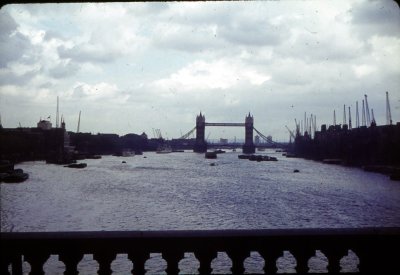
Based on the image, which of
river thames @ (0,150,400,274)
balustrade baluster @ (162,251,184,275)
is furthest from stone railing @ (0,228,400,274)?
river thames @ (0,150,400,274)

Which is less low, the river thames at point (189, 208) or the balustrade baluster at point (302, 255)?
the balustrade baluster at point (302, 255)

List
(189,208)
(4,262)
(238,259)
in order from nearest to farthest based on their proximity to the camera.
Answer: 1. (4,262)
2. (238,259)
3. (189,208)

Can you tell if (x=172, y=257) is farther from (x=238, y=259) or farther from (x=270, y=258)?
(x=270, y=258)

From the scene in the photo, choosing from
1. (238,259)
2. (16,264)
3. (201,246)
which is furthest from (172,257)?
(16,264)

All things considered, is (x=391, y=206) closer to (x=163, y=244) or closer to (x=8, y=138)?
(x=163, y=244)

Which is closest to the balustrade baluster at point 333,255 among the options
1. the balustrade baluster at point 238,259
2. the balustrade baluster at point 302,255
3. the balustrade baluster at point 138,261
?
the balustrade baluster at point 302,255

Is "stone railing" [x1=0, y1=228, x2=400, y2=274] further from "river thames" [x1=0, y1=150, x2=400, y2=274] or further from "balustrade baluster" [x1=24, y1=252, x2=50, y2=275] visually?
"river thames" [x1=0, y1=150, x2=400, y2=274]

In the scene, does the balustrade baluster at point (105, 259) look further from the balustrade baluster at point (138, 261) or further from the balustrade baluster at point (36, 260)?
the balustrade baluster at point (36, 260)

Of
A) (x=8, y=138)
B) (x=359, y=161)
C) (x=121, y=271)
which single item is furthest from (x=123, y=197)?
(x=359, y=161)
